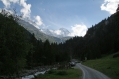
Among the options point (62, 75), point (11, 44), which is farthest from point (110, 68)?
point (11, 44)

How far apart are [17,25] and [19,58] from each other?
15.6 ft

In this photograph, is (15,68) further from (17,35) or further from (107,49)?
(107,49)

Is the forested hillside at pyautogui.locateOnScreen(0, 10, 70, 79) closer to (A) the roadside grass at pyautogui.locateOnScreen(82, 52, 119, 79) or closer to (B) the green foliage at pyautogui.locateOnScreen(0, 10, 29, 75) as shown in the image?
(B) the green foliage at pyautogui.locateOnScreen(0, 10, 29, 75)

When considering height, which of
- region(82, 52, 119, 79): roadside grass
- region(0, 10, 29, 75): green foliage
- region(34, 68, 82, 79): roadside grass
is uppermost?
region(0, 10, 29, 75): green foliage

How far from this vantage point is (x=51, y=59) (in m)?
134

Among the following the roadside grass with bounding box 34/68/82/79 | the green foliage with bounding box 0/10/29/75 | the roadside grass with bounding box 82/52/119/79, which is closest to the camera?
the green foliage with bounding box 0/10/29/75

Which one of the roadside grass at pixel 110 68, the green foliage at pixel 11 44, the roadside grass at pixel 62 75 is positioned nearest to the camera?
the green foliage at pixel 11 44

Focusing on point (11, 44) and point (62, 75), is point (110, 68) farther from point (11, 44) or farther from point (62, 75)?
point (11, 44)

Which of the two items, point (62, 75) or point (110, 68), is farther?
point (110, 68)

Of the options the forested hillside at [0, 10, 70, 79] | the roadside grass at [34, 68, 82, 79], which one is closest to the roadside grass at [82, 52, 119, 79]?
the roadside grass at [34, 68, 82, 79]

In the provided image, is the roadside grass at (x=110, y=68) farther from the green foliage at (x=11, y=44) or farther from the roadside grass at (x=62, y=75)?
the green foliage at (x=11, y=44)

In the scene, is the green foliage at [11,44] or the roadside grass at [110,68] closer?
the green foliage at [11,44]

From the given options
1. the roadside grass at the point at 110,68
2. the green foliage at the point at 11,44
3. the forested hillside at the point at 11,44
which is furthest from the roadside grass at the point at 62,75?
the green foliage at the point at 11,44

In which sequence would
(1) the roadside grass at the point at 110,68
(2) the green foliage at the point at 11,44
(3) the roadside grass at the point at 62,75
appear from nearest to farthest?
(2) the green foliage at the point at 11,44
(1) the roadside grass at the point at 110,68
(3) the roadside grass at the point at 62,75
